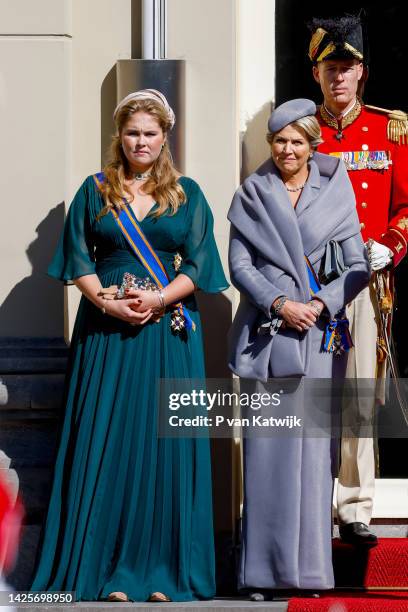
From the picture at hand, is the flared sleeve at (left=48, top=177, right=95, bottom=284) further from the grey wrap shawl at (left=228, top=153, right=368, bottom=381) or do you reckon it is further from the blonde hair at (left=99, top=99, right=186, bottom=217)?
the grey wrap shawl at (left=228, top=153, right=368, bottom=381)

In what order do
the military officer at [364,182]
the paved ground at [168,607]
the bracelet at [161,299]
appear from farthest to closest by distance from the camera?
the military officer at [364,182]
the bracelet at [161,299]
the paved ground at [168,607]

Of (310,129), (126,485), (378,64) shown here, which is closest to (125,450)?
(126,485)

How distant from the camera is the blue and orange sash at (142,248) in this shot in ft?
26.2

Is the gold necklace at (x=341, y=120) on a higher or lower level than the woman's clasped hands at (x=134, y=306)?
higher

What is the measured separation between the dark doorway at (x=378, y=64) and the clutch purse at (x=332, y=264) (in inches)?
64.2

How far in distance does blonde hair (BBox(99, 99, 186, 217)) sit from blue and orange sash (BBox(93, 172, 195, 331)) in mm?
61

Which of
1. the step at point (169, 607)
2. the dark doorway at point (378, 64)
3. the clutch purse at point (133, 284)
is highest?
the dark doorway at point (378, 64)

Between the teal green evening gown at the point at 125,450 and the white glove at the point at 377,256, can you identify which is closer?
the teal green evening gown at the point at 125,450

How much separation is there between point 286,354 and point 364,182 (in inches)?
43.8

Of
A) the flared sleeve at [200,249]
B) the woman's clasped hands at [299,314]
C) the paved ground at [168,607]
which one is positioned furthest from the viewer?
the flared sleeve at [200,249]

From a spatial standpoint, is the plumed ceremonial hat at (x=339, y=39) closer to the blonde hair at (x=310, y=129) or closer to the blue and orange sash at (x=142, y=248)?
the blonde hair at (x=310, y=129)

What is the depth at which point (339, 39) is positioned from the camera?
848 cm

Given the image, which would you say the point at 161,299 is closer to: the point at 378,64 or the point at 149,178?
the point at 149,178

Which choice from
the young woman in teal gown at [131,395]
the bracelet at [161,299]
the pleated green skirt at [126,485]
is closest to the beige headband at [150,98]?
the young woman in teal gown at [131,395]
